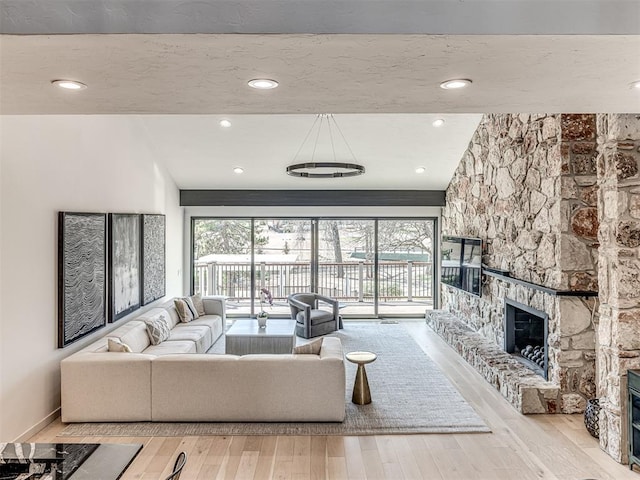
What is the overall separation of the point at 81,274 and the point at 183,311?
7.71ft

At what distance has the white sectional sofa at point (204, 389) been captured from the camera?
412 centimetres

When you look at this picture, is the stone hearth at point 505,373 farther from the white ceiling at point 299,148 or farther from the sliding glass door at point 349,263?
the white ceiling at point 299,148

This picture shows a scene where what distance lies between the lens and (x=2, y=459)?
Result: 190 cm

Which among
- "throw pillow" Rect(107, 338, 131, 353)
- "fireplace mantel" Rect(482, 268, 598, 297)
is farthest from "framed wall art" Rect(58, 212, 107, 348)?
"fireplace mantel" Rect(482, 268, 598, 297)

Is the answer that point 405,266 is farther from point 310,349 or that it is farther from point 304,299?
point 310,349

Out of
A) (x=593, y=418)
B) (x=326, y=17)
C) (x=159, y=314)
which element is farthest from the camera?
(x=159, y=314)

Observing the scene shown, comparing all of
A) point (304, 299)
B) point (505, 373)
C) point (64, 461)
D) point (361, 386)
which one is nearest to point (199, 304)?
point (304, 299)

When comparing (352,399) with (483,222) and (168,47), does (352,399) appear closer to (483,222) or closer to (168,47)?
(483,222)

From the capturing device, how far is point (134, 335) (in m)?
5.19

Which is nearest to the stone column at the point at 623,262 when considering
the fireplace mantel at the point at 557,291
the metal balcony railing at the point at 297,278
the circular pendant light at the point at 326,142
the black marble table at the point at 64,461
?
the fireplace mantel at the point at 557,291

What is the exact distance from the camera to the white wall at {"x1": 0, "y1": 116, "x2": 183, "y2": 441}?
3.65m

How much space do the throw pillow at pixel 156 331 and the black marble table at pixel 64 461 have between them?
356 cm

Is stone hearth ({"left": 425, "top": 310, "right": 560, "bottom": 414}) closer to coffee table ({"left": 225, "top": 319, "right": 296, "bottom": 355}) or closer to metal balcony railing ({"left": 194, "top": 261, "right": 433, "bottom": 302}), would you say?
metal balcony railing ({"left": 194, "top": 261, "right": 433, "bottom": 302})

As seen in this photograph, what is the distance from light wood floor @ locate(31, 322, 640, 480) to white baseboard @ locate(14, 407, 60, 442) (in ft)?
0.21
